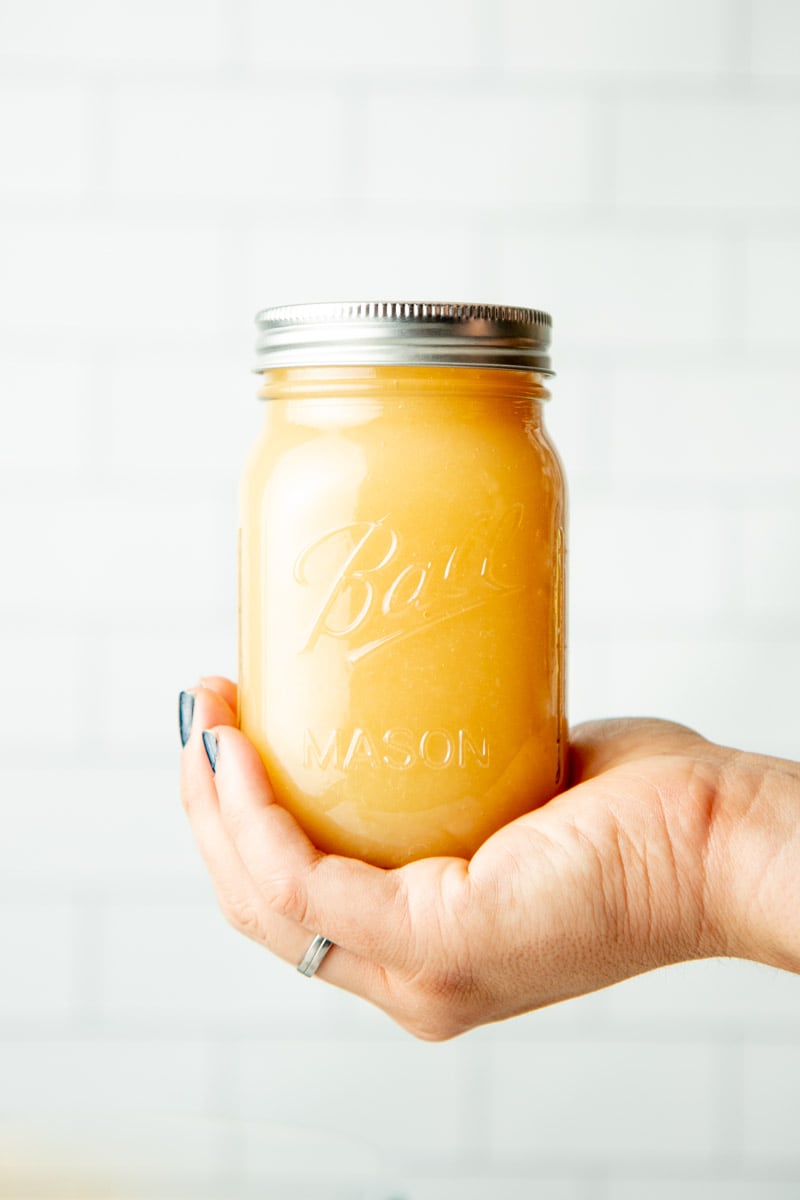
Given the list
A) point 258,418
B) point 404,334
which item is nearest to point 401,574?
point 404,334

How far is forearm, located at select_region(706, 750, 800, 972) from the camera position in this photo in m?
0.85

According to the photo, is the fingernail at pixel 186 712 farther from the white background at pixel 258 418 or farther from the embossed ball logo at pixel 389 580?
the white background at pixel 258 418

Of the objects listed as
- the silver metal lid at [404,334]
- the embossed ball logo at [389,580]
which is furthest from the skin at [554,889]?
the silver metal lid at [404,334]

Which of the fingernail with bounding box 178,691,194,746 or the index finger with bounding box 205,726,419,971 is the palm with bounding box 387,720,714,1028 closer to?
the index finger with bounding box 205,726,419,971

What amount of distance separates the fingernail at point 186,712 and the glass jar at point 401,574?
9 cm

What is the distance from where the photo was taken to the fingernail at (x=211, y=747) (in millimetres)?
916

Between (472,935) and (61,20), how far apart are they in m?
1.25

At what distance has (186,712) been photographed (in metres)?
0.97

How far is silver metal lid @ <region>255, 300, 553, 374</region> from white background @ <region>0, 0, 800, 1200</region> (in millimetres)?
804

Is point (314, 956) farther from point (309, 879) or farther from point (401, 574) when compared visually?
point (401, 574)

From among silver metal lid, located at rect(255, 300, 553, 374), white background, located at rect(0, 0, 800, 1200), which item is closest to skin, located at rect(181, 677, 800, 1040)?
silver metal lid, located at rect(255, 300, 553, 374)

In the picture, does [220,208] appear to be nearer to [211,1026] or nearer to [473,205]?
[473,205]

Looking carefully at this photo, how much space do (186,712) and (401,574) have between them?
22 centimetres

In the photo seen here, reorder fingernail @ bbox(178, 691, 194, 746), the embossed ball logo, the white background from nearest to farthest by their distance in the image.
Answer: the embossed ball logo → fingernail @ bbox(178, 691, 194, 746) → the white background
